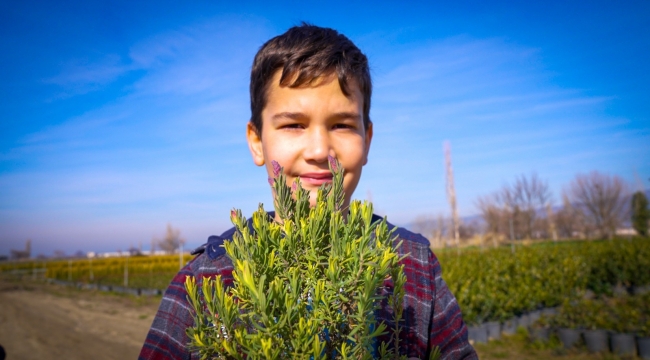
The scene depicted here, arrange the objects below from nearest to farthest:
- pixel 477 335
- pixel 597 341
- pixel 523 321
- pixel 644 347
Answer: pixel 644 347 < pixel 597 341 < pixel 477 335 < pixel 523 321

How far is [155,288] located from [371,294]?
22.7 meters

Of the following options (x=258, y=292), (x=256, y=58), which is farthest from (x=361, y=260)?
(x=256, y=58)

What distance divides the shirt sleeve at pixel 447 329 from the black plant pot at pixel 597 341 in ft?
27.0

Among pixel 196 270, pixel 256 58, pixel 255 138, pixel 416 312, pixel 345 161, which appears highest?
pixel 256 58

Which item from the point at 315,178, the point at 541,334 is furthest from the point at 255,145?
the point at 541,334

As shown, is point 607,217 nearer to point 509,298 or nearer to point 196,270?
point 509,298

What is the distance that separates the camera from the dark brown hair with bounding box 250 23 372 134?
5.06 ft

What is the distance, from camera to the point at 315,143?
1.38 m

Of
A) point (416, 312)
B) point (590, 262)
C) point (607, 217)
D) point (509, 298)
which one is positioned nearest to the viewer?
point (416, 312)

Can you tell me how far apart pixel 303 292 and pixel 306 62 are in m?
1.02

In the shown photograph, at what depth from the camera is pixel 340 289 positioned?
2.63ft

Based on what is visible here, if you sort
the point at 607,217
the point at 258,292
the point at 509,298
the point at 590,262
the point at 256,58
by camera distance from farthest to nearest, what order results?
the point at 607,217, the point at 590,262, the point at 509,298, the point at 256,58, the point at 258,292

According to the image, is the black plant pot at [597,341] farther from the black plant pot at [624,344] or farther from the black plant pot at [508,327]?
the black plant pot at [508,327]

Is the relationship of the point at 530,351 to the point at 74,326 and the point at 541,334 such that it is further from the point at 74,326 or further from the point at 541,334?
the point at 74,326
